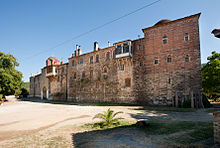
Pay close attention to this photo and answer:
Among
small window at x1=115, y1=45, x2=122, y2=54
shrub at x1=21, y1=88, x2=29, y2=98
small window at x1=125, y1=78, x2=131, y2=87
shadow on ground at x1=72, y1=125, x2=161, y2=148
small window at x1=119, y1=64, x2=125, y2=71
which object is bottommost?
shrub at x1=21, y1=88, x2=29, y2=98

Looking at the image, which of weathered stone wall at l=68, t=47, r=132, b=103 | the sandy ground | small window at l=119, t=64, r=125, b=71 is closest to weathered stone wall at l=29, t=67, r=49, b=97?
weathered stone wall at l=68, t=47, r=132, b=103

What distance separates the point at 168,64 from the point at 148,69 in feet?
10.3

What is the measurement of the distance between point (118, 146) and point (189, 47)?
59.1ft

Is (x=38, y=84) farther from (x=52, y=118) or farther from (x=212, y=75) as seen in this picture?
(x=212, y=75)

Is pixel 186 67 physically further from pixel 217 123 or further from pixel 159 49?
pixel 217 123

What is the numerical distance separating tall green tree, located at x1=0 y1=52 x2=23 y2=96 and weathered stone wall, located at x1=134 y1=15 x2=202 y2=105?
25.3 m

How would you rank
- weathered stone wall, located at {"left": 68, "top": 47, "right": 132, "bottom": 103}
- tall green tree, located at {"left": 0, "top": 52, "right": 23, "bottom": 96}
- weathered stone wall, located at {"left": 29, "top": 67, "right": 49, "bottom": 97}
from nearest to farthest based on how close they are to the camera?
weathered stone wall, located at {"left": 68, "top": 47, "right": 132, "bottom": 103} < tall green tree, located at {"left": 0, "top": 52, "right": 23, "bottom": 96} < weathered stone wall, located at {"left": 29, "top": 67, "right": 49, "bottom": 97}

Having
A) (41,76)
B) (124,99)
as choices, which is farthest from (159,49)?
(41,76)

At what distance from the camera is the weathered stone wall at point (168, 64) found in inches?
663

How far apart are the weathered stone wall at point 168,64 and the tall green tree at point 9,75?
25325 mm

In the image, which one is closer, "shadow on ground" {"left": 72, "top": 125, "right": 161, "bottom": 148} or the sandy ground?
"shadow on ground" {"left": 72, "top": 125, "right": 161, "bottom": 148}

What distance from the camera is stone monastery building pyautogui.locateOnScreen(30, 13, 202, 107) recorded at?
17031 millimetres

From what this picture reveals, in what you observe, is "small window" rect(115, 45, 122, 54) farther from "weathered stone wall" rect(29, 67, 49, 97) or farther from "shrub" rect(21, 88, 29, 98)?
"shrub" rect(21, 88, 29, 98)

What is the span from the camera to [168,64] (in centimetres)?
1856
